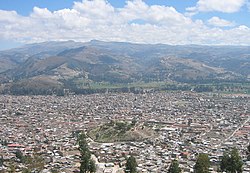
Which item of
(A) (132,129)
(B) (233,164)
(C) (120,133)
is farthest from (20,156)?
(B) (233,164)

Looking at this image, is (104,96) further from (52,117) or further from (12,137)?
(12,137)

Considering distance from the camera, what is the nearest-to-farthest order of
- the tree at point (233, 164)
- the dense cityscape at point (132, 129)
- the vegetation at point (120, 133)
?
the tree at point (233, 164) < the dense cityscape at point (132, 129) < the vegetation at point (120, 133)

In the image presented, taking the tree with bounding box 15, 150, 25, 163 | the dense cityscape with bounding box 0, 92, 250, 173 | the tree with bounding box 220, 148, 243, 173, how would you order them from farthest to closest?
1. the dense cityscape with bounding box 0, 92, 250, 173
2. the tree with bounding box 15, 150, 25, 163
3. the tree with bounding box 220, 148, 243, 173

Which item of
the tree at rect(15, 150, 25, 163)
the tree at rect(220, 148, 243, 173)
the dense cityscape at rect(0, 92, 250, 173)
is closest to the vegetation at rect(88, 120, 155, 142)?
the dense cityscape at rect(0, 92, 250, 173)

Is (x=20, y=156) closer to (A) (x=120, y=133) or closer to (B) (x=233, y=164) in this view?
(A) (x=120, y=133)

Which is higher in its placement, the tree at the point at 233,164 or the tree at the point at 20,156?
the tree at the point at 233,164

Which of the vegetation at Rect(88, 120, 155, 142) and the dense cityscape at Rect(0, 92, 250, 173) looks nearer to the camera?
the dense cityscape at Rect(0, 92, 250, 173)

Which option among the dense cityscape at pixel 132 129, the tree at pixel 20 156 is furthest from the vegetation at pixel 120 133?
the tree at pixel 20 156

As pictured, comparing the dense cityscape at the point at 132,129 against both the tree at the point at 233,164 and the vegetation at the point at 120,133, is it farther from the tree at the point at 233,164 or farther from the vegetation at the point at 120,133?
the tree at the point at 233,164

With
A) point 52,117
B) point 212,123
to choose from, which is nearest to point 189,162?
point 212,123

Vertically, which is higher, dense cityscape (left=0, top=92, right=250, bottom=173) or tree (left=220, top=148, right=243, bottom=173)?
tree (left=220, top=148, right=243, bottom=173)

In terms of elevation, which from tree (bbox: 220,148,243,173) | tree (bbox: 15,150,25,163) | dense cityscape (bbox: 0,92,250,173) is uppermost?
tree (bbox: 220,148,243,173)

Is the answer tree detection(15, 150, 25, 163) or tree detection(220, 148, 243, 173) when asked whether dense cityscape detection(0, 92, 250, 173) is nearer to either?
tree detection(15, 150, 25, 163)
